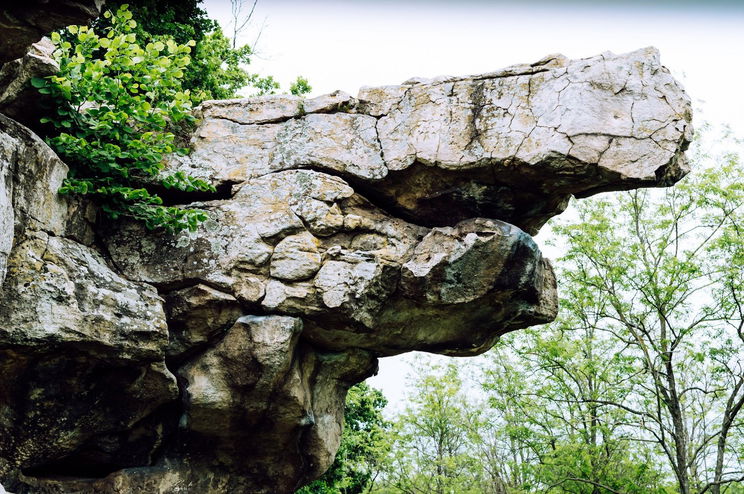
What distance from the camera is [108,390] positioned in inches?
229

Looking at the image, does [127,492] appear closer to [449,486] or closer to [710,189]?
[710,189]

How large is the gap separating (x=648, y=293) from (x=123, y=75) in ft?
37.4

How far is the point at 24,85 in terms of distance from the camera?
5.60 metres

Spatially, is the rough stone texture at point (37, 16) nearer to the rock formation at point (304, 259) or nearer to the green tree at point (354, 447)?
the rock formation at point (304, 259)

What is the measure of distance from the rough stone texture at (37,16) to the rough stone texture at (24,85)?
3.39ft

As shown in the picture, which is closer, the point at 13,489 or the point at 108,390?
the point at 13,489

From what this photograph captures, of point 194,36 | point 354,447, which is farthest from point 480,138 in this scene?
point 354,447

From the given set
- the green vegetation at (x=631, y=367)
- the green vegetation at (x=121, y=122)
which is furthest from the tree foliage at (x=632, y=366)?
the green vegetation at (x=121, y=122)

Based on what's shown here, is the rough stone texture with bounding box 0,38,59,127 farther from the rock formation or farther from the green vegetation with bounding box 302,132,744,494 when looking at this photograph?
the green vegetation with bounding box 302,132,744,494

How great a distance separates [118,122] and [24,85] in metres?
0.82

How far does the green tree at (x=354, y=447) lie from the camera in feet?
40.1

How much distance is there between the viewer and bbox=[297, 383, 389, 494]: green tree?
481 inches

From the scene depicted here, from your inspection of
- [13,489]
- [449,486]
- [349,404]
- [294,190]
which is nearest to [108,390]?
[13,489]

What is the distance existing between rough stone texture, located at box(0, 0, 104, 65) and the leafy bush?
108cm
